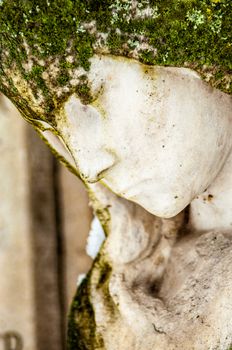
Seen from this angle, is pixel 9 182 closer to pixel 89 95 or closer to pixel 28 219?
pixel 28 219

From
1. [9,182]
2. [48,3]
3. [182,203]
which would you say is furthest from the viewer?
[9,182]

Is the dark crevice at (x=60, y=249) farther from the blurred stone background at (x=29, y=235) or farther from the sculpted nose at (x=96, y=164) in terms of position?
the sculpted nose at (x=96, y=164)

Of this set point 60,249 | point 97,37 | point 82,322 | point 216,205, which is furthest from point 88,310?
point 60,249

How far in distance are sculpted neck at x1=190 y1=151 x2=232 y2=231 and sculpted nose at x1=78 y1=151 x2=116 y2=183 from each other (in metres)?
0.20

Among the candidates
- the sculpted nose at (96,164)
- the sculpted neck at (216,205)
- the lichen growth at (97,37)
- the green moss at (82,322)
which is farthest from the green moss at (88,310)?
the lichen growth at (97,37)

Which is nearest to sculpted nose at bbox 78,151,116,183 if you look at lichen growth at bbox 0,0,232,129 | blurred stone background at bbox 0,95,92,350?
lichen growth at bbox 0,0,232,129

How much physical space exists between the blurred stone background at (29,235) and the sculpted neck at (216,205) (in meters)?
0.75

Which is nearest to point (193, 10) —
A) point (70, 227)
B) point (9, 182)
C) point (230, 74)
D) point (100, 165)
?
point (230, 74)

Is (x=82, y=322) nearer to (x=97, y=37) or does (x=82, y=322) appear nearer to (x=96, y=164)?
(x=96, y=164)

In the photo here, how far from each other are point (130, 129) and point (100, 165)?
0.23 ft

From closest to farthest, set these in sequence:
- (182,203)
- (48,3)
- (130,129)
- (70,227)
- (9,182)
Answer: (48,3) < (130,129) < (182,203) < (9,182) < (70,227)

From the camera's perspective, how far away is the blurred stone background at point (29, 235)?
5.64 ft

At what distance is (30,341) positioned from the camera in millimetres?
1748

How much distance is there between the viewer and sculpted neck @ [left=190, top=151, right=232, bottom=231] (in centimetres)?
98
